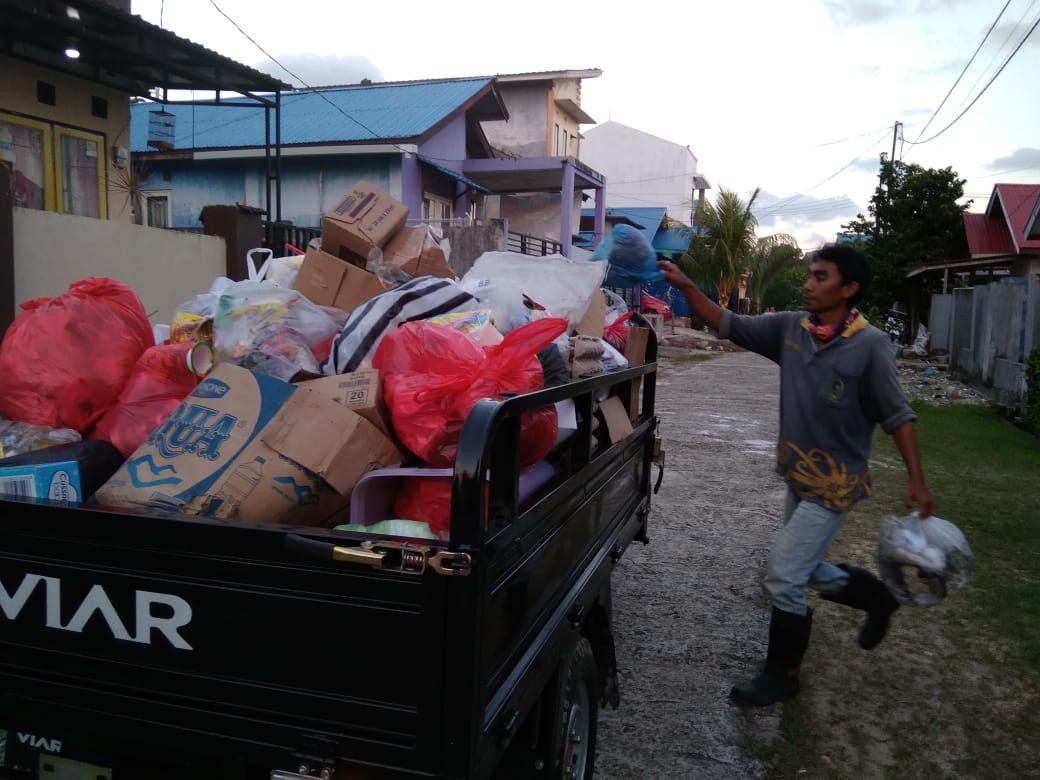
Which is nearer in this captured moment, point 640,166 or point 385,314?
point 385,314

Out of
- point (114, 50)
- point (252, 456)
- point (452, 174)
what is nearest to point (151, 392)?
point (252, 456)

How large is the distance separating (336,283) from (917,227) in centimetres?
2418

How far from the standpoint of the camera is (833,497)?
328cm

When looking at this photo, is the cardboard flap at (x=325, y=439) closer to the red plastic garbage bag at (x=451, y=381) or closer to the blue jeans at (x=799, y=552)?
the red plastic garbage bag at (x=451, y=381)

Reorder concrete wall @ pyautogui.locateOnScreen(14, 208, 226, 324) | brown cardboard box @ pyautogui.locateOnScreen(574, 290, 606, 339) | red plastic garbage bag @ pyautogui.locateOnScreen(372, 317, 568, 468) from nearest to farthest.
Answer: red plastic garbage bag @ pyautogui.locateOnScreen(372, 317, 568, 468) → brown cardboard box @ pyautogui.locateOnScreen(574, 290, 606, 339) → concrete wall @ pyautogui.locateOnScreen(14, 208, 226, 324)

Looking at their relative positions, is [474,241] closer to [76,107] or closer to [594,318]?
[76,107]

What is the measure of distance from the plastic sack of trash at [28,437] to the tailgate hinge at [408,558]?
1.31 meters

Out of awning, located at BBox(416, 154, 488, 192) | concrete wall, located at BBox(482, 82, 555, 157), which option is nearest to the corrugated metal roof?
awning, located at BBox(416, 154, 488, 192)

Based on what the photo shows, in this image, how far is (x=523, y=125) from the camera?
1035 inches

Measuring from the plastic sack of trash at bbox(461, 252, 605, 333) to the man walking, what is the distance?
90 cm

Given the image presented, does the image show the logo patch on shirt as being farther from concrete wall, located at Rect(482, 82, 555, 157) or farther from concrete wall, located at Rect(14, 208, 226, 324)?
concrete wall, located at Rect(482, 82, 555, 157)

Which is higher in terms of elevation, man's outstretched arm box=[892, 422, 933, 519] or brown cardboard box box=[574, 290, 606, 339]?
brown cardboard box box=[574, 290, 606, 339]

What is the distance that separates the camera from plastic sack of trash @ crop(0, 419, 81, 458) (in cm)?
233

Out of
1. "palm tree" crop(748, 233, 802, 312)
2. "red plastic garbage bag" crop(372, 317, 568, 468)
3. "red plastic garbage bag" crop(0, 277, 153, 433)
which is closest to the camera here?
"red plastic garbage bag" crop(372, 317, 568, 468)
